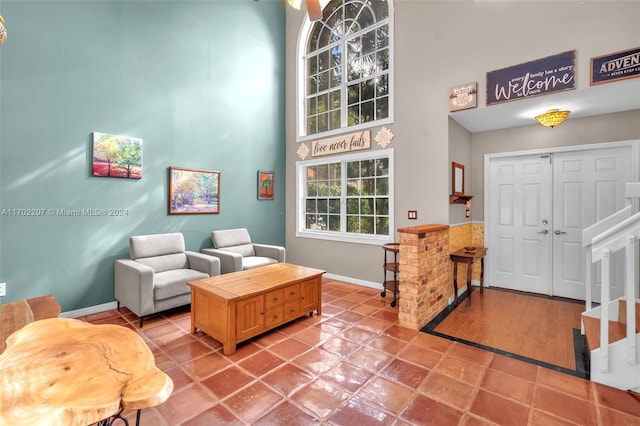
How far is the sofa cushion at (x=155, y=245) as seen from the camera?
3619 millimetres

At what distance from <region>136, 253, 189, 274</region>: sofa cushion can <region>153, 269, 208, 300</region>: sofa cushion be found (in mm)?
165

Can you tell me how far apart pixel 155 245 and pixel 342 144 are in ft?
10.2

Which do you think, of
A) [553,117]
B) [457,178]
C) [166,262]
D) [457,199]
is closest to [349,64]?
[457,178]

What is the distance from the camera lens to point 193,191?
438 cm

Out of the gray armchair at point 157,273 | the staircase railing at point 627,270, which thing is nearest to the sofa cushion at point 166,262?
the gray armchair at point 157,273

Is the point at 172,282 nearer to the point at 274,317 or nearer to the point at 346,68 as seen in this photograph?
the point at 274,317

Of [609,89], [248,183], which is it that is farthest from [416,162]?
[248,183]

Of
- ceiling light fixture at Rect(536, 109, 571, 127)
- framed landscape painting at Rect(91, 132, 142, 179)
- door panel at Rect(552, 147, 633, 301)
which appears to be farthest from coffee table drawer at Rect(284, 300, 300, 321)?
door panel at Rect(552, 147, 633, 301)

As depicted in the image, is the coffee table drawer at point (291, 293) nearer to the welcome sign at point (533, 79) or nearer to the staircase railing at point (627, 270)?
the staircase railing at point (627, 270)

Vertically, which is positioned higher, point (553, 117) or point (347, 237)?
point (553, 117)

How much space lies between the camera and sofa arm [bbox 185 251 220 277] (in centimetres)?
365

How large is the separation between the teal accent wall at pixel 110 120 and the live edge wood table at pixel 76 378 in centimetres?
251

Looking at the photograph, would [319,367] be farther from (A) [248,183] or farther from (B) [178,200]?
(A) [248,183]

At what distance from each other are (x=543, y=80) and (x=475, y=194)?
6.20 ft
